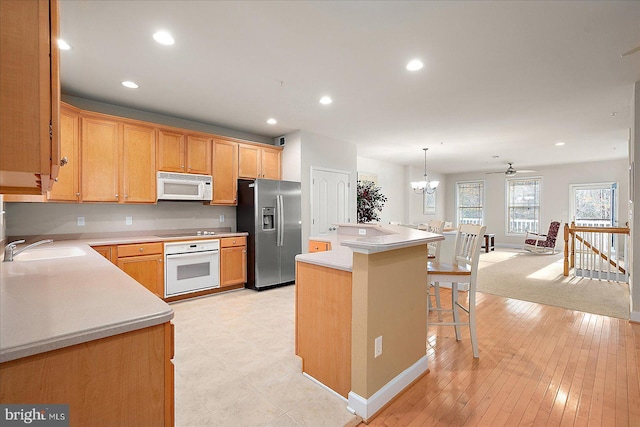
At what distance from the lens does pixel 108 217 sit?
12.8 feet

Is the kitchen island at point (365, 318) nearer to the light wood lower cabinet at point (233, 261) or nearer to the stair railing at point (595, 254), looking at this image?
the light wood lower cabinet at point (233, 261)

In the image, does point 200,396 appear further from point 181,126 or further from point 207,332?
point 181,126

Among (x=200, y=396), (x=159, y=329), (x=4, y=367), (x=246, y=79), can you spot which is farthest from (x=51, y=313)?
(x=246, y=79)

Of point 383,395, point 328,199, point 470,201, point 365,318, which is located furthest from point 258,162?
point 470,201

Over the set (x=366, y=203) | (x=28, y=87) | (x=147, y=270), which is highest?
(x=28, y=87)

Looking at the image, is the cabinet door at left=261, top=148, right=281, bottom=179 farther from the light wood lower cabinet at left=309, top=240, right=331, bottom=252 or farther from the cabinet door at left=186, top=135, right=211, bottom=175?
the light wood lower cabinet at left=309, top=240, right=331, bottom=252

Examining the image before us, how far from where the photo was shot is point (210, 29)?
2.29 meters

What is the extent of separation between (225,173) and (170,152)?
2.70 feet

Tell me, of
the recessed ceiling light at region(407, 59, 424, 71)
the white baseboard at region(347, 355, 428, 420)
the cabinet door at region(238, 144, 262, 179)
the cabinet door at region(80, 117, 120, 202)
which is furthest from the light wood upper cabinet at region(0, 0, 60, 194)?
the cabinet door at region(238, 144, 262, 179)

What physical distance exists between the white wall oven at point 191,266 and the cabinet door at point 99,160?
3.19 ft

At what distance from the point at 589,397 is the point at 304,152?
14.5ft

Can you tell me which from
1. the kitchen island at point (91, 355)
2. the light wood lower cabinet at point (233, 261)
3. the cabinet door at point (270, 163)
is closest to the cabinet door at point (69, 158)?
the light wood lower cabinet at point (233, 261)

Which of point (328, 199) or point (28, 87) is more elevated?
point (28, 87)

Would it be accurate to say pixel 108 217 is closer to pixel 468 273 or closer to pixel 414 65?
pixel 414 65
